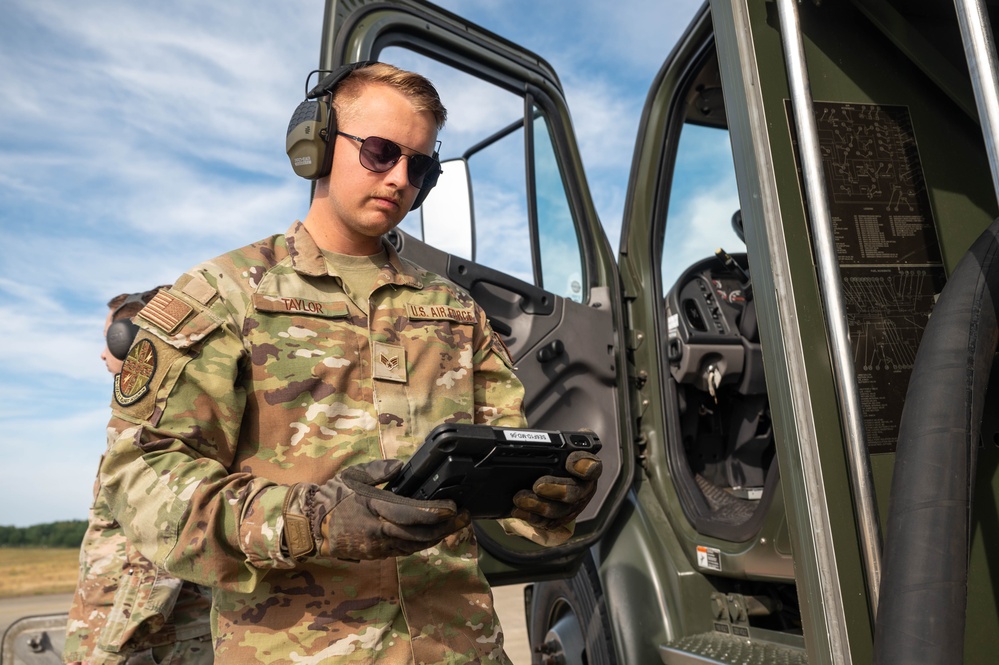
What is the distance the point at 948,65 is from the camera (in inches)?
71.1

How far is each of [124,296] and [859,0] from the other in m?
2.40

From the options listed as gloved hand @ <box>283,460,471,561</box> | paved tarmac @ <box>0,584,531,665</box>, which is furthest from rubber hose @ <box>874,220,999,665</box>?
paved tarmac @ <box>0,584,531,665</box>

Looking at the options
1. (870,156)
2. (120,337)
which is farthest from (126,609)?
(870,156)

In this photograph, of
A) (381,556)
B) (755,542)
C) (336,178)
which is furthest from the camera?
(755,542)

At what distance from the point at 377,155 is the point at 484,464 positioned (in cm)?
66

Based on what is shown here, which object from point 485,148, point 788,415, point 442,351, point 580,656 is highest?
point 485,148

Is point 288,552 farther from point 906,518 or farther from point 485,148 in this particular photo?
point 485,148

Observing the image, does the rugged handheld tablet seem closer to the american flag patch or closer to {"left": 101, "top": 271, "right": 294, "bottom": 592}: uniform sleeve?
{"left": 101, "top": 271, "right": 294, "bottom": 592}: uniform sleeve

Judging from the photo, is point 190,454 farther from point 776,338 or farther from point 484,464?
point 776,338

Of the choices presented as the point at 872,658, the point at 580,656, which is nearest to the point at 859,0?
the point at 872,658

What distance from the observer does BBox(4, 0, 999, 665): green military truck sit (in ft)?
4.48

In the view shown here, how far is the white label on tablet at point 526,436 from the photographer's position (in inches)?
52.3

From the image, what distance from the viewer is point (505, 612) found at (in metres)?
8.77

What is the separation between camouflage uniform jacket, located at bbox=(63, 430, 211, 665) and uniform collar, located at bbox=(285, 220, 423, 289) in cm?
127
